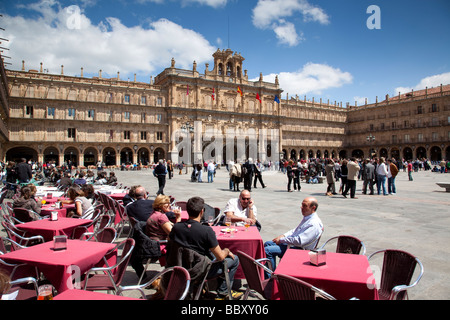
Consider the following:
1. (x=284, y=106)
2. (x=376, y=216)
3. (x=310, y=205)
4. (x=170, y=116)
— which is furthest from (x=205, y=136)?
(x=310, y=205)

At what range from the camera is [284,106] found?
52312 millimetres

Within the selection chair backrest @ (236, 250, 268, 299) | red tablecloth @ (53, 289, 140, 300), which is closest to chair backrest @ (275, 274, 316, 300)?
chair backrest @ (236, 250, 268, 299)

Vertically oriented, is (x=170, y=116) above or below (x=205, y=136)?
above

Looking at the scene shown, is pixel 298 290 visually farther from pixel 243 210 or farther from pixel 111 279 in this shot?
pixel 243 210

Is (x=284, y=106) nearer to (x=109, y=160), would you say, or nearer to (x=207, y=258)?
(x=109, y=160)

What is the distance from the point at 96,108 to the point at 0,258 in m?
38.0

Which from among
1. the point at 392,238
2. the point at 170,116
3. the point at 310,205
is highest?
the point at 170,116

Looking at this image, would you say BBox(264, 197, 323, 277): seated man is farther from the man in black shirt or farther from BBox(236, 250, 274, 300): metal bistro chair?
the man in black shirt

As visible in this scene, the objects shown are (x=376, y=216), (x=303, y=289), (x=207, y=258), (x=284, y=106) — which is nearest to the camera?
(x=303, y=289)

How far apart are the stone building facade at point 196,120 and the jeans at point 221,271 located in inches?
990

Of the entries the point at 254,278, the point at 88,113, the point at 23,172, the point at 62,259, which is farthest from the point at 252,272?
the point at 88,113

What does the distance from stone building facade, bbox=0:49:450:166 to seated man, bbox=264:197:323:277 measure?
24.8 meters

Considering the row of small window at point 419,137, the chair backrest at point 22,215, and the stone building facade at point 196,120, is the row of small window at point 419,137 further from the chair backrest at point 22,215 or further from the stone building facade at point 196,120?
the chair backrest at point 22,215

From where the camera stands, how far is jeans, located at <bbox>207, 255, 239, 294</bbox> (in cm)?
315
